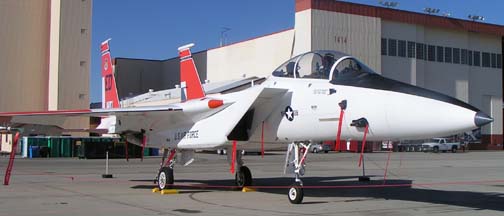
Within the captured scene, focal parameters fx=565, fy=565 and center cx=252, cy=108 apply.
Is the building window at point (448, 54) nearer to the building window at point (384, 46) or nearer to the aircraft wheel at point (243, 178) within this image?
the building window at point (384, 46)

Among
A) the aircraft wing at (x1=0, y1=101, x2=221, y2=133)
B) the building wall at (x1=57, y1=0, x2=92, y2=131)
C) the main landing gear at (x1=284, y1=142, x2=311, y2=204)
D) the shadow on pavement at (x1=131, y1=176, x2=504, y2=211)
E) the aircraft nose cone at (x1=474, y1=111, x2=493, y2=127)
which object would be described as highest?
the building wall at (x1=57, y1=0, x2=92, y2=131)

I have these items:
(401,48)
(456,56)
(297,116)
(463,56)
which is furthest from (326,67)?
(463,56)

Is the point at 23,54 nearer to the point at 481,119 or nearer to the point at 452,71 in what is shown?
the point at 452,71

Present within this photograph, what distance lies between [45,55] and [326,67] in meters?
45.8

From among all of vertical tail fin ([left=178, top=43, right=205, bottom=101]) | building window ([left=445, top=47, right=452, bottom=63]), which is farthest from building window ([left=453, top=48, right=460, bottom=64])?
vertical tail fin ([left=178, top=43, right=205, bottom=101])

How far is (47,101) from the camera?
169 feet

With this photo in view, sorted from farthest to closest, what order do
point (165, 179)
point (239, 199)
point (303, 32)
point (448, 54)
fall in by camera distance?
point (448, 54) < point (303, 32) < point (165, 179) < point (239, 199)

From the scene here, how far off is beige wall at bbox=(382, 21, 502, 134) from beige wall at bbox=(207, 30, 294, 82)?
10.7 meters

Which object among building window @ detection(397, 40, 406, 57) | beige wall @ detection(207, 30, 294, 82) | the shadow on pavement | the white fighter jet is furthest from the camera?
building window @ detection(397, 40, 406, 57)

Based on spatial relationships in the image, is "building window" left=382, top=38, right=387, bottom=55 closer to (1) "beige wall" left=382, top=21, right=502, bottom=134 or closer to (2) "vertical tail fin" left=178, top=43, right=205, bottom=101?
(1) "beige wall" left=382, top=21, right=502, bottom=134

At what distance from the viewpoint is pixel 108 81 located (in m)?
18.2

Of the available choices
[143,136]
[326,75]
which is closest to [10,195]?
[143,136]

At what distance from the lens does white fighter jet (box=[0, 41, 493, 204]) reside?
9.55 m

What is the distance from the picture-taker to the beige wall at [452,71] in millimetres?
58156
